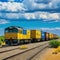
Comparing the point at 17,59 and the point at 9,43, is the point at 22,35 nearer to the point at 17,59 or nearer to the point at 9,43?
the point at 9,43

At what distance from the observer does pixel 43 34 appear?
8388cm

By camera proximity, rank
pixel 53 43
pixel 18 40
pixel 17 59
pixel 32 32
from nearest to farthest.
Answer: pixel 17 59
pixel 53 43
pixel 18 40
pixel 32 32

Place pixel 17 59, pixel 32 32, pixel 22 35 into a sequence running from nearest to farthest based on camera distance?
1. pixel 17 59
2. pixel 22 35
3. pixel 32 32

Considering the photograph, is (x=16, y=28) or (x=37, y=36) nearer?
(x=16, y=28)

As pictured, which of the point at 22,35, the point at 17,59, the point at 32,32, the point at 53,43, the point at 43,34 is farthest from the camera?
the point at 43,34

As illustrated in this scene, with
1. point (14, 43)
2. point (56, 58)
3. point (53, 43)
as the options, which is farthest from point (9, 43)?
point (56, 58)

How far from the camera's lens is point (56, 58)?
22.0 m

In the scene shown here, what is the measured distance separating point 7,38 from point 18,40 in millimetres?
2190

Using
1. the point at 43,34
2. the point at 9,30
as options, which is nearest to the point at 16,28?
the point at 9,30

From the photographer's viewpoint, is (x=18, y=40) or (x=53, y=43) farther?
(x=18, y=40)

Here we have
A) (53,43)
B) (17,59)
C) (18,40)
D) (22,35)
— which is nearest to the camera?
(17,59)

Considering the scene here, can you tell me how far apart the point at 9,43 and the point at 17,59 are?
96.6 feet

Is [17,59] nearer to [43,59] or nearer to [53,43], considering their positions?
[43,59]

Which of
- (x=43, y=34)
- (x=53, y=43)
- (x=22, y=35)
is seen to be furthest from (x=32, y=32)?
(x=53, y=43)
